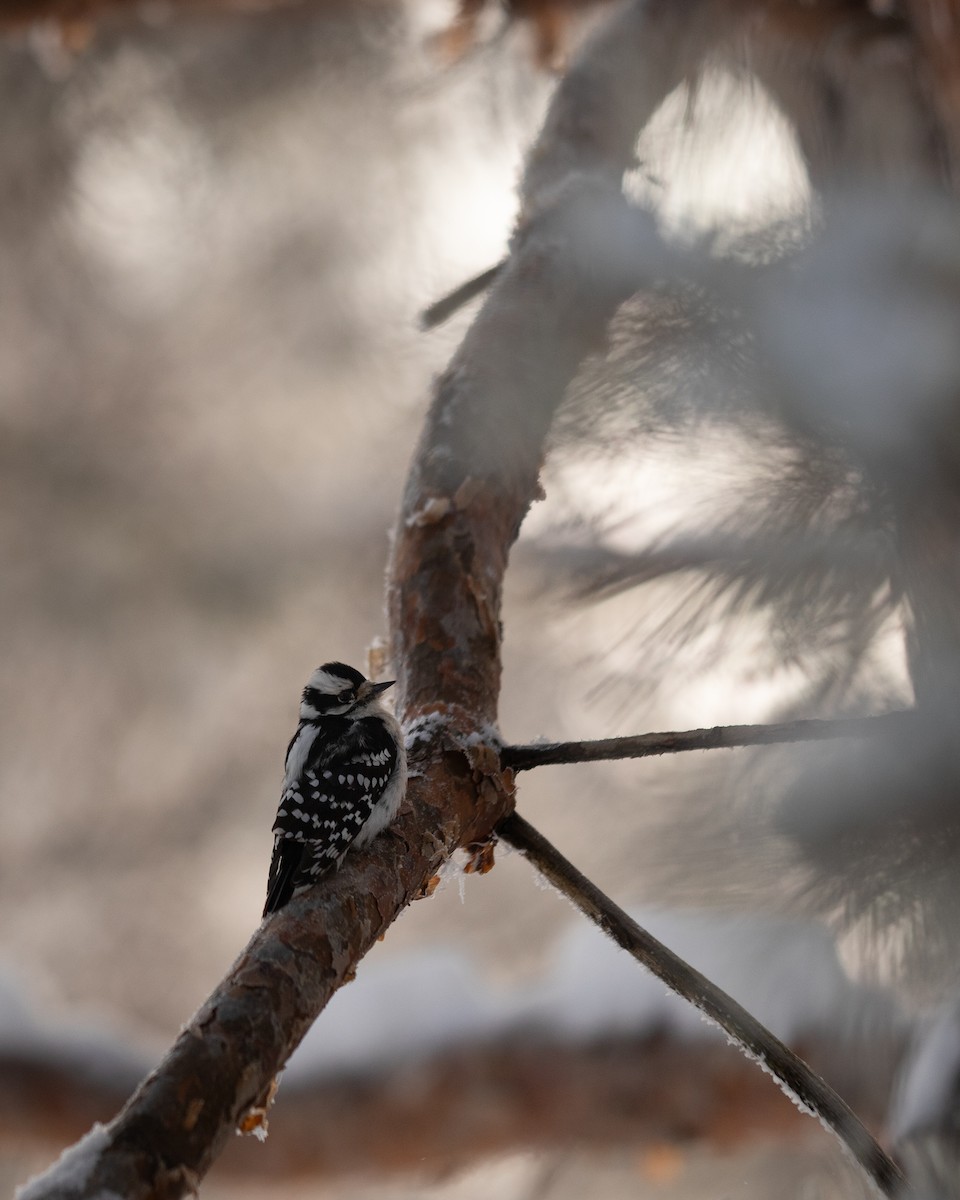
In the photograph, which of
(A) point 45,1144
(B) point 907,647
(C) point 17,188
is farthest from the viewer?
(C) point 17,188

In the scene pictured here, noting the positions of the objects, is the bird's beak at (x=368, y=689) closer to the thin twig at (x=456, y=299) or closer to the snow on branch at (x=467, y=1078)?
the thin twig at (x=456, y=299)

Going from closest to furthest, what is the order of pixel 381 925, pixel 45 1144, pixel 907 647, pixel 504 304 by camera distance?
pixel 381 925 → pixel 907 647 → pixel 504 304 → pixel 45 1144

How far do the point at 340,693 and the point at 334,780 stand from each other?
0.78 ft

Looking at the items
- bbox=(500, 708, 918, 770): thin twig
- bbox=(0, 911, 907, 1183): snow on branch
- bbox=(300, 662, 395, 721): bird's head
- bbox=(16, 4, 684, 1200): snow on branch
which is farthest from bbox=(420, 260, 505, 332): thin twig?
bbox=(0, 911, 907, 1183): snow on branch

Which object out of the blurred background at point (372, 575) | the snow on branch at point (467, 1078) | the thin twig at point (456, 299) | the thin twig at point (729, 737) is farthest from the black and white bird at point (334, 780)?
the snow on branch at point (467, 1078)

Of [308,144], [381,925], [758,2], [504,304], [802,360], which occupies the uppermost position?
[308,144]

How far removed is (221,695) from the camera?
261cm

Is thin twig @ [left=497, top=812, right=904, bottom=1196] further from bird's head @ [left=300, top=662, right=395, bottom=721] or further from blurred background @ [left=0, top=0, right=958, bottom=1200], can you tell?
bird's head @ [left=300, top=662, right=395, bottom=721]

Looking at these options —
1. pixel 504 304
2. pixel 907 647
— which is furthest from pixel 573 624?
pixel 907 647

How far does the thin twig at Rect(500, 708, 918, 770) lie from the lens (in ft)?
2.57

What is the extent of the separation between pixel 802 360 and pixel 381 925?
0.69m

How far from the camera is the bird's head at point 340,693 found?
120cm

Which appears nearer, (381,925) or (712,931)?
(381,925)

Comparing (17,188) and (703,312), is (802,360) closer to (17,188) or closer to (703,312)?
(703,312)
